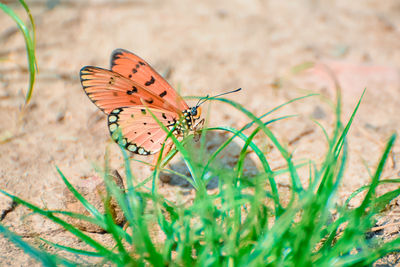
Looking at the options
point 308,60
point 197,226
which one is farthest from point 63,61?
point 197,226

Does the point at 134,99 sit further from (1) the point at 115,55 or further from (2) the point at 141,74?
(1) the point at 115,55

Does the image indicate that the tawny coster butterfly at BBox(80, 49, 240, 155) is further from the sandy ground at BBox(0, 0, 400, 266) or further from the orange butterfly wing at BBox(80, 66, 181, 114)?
the sandy ground at BBox(0, 0, 400, 266)

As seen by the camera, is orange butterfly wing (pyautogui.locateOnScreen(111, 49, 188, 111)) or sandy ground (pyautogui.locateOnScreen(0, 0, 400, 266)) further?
sandy ground (pyautogui.locateOnScreen(0, 0, 400, 266))

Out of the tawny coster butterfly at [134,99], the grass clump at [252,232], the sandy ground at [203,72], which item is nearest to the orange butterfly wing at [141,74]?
the tawny coster butterfly at [134,99]

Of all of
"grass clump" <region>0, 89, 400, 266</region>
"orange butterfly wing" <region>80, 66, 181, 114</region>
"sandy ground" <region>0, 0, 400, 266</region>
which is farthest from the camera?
"sandy ground" <region>0, 0, 400, 266</region>

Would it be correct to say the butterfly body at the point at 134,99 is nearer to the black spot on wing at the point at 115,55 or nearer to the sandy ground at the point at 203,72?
the black spot on wing at the point at 115,55

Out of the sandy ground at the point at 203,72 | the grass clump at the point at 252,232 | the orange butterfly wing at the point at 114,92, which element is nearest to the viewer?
the grass clump at the point at 252,232

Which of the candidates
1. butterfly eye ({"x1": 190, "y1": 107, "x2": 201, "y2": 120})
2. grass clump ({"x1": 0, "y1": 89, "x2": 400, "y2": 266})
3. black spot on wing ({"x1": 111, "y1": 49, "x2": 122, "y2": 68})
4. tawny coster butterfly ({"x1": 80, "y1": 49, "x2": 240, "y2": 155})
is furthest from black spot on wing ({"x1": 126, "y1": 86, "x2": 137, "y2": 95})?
grass clump ({"x1": 0, "y1": 89, "x2": 400, "y2": 266})

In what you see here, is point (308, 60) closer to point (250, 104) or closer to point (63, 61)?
point (250, 104)

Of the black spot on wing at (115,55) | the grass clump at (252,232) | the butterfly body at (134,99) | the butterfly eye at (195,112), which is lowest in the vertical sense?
the grass clump at (252,232)
